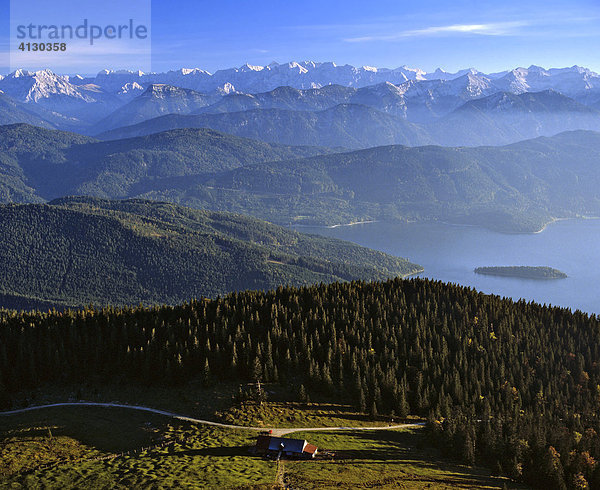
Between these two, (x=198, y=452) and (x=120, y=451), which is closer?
(x=198, y=452)

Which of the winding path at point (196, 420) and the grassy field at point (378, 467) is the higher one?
the winding path at point (196, 420)

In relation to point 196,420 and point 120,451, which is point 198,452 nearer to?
point 120,451

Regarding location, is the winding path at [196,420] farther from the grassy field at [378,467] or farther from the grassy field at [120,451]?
the grassy field at [378,467]

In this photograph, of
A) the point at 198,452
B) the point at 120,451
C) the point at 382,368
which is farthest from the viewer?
the point at 382,368

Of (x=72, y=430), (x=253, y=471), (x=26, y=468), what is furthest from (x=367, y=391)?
(x=26, y=468)

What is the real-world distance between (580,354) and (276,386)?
9874 centimetres

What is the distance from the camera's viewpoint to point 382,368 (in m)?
170

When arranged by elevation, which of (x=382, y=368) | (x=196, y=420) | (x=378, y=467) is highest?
(x=382, y=368)

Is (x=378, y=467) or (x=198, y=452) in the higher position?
(x=198, y=452)

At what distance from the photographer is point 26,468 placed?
10519 centimetres

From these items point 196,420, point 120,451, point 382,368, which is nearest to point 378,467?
point 196,420

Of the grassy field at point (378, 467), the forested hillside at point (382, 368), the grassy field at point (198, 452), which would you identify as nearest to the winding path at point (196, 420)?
the grassy field at point (198, 452)

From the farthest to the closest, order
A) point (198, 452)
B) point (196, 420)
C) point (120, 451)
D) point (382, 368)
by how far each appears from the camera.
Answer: point (382, 368)
point (196, 420)
point (120, 451)
point (198, 452)

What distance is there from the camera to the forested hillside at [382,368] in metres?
127
